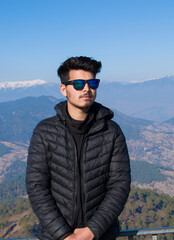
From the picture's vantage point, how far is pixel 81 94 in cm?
303

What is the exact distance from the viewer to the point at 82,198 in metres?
3.01

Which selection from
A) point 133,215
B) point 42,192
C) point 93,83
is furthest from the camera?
point 133,215

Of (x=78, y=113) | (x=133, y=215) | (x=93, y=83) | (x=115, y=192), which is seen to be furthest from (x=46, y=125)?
(x=133, y=215)

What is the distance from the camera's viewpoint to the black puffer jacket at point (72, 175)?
9.69 feet

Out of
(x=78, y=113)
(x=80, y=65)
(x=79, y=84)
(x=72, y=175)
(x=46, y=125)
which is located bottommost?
(x=72, y=175)

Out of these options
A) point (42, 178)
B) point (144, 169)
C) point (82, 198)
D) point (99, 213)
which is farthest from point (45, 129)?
point (144, 169)

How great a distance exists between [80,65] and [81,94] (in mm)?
334

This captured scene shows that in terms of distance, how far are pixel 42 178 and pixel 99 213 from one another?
75 cm

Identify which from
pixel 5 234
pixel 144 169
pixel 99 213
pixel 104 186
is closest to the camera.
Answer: pixel 99 213

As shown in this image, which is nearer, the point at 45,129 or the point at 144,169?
the point at 45,129

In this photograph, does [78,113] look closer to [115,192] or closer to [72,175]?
[72,175]

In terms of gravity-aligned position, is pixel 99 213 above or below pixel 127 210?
above

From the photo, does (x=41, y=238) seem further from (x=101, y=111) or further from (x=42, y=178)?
(x=101, y=111)

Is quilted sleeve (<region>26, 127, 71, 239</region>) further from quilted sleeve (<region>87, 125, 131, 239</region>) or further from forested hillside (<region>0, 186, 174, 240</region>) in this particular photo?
forested hillside (<region>0, 186, 174, 240</region>)
